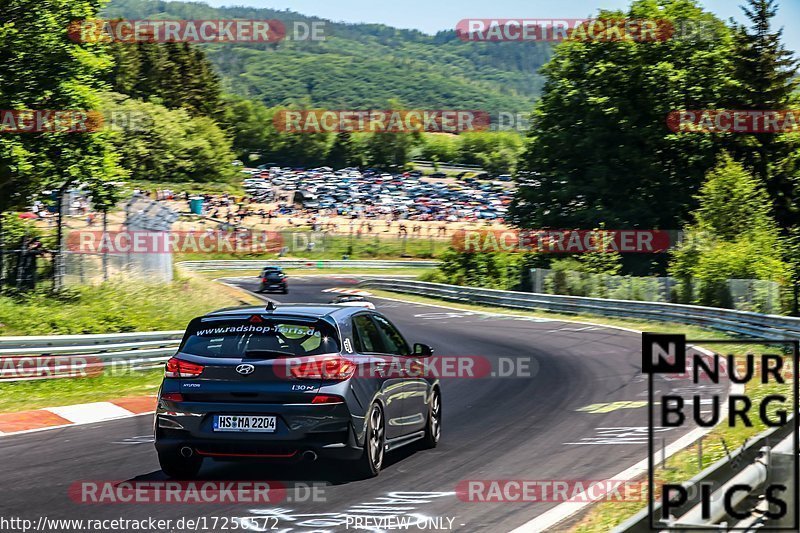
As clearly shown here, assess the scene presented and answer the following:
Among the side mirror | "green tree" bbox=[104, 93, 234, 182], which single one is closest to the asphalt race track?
the side mirror

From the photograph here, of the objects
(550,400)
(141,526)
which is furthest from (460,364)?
(141,526)

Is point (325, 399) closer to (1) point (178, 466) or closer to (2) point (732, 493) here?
(1) point (178, 466)

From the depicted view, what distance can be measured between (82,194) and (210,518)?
2354cm

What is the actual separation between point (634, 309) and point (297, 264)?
157 ft

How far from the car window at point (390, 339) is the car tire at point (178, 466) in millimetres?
2202

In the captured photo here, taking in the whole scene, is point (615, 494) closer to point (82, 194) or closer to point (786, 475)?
point (786, 475)

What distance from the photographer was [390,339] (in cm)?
1097

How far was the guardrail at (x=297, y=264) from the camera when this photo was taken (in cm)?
7706

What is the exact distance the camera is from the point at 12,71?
26594mm

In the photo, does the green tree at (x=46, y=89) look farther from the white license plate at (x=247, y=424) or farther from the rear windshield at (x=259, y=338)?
the white license plate at (x=247, y=424)

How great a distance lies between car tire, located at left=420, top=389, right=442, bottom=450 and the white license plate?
9.44ft

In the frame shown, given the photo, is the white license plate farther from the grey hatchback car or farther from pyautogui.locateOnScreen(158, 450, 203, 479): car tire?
pyautogui.locateOnScreen(158, 450, 203, 479): car tire

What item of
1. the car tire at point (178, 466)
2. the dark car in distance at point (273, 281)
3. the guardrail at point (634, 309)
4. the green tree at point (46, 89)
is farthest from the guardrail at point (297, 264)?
the car tire at point (178, 466)

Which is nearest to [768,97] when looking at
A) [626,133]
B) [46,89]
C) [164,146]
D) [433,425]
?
[626,133]
